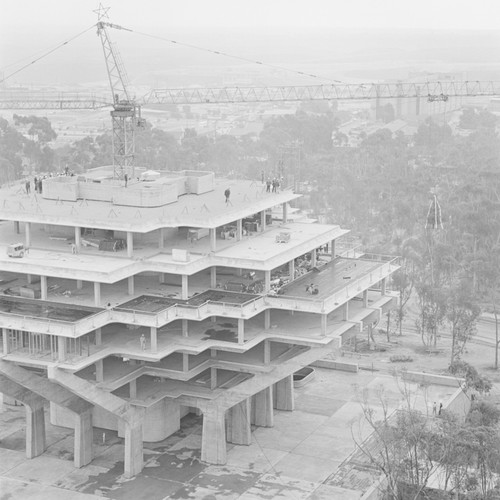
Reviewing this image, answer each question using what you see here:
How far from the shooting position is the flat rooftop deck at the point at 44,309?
4638cm

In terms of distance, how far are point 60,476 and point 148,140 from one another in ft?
266

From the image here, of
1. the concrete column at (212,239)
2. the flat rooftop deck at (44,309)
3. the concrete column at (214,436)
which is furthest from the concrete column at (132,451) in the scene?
the concrete column at (212,239)

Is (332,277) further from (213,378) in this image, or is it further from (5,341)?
(5,341)

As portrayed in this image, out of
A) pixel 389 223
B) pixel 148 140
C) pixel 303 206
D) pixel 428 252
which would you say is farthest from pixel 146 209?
pixel 148 140

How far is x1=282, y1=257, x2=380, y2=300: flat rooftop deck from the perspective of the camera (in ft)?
166

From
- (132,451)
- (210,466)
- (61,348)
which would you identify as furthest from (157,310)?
(210,466)

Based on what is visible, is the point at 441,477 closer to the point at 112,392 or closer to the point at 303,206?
the point at 112,392

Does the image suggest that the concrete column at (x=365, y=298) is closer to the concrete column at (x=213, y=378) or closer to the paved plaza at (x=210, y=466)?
the paved plaza at (x=210, y=466)

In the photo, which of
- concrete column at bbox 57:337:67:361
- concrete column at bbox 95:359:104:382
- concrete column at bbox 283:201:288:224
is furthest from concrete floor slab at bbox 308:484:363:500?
concrete column at bbox 283:201:288:224

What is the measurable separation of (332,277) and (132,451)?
12.3 m

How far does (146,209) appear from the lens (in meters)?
51.4

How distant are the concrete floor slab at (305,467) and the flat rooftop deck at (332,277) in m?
6.62

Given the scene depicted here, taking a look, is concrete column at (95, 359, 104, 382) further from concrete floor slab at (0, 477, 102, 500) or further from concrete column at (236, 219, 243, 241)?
concrete column at (236, 219, 243, 241)

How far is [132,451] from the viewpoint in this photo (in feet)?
154
